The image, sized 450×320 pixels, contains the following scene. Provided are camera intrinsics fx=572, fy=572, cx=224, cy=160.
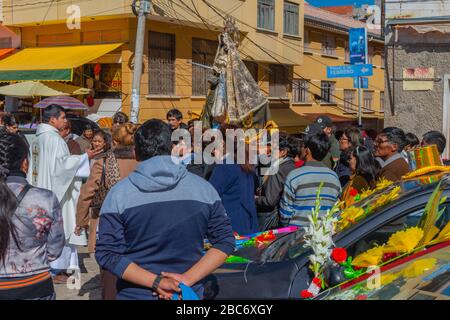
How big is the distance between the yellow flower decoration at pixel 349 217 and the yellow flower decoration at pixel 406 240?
78 centimetres

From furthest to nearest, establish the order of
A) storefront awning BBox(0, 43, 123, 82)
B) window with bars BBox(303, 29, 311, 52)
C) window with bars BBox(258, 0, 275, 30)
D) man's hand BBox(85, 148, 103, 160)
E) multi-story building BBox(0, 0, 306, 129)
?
1. window with bars BBox(303, 29, 311, 52)
2. window with bars BBox(258, 0, 275, 30)
3. multi-story building BBox(0, 0, 306, 129)
4. storefront awning BBox(0, 43, 123, 82)
5. man's hand BBox(85, 148, 103, 160)

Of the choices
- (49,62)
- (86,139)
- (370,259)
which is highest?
(49,62)

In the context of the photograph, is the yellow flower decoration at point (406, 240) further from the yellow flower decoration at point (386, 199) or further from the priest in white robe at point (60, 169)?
the priest in white robe at point (60, 169)

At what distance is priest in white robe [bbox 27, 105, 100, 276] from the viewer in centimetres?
624

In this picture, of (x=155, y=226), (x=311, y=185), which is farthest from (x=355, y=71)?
(x=155, y=226)

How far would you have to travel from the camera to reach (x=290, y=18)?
2586 cm

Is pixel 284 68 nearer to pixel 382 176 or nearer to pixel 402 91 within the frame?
pixel 402 91

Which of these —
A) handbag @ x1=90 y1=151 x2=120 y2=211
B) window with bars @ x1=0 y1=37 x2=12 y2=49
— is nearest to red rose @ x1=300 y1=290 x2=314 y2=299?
handbag @ x1=90 y1=151 x2=120 y2=211

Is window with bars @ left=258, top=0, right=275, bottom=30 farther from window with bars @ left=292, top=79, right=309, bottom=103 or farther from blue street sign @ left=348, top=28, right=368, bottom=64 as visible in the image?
blue street sign @ left=348, top=28, right=368, bottom=64

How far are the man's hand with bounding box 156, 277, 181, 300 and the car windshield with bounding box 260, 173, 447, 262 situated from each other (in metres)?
1.11

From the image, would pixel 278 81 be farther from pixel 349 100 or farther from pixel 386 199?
pixel 386 199

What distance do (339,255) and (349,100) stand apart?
96.4 feet

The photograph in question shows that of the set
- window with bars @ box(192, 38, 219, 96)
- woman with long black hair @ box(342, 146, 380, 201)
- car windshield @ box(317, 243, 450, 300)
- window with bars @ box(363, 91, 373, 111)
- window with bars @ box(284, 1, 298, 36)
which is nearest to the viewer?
car windshield @ box(317, 243, 450, 300)

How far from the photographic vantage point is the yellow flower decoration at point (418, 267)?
7.89ft
